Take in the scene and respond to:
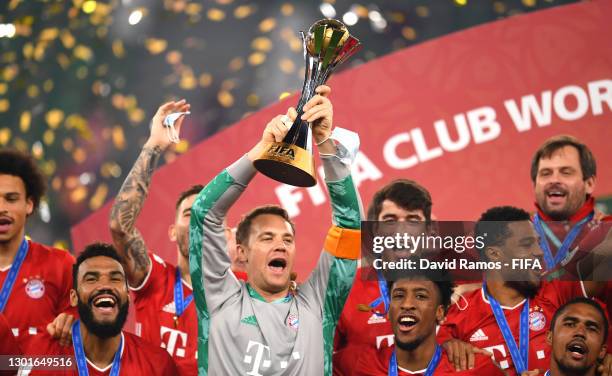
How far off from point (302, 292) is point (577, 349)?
1.01 metres

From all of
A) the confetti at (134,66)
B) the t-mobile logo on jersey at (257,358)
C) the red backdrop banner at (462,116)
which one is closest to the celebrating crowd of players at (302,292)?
the t-mobile logo on jersey at (257,358)

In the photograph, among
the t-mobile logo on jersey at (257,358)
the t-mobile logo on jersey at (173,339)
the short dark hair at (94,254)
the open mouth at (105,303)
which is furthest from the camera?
the t-mobile logo on jersey at (173,339)

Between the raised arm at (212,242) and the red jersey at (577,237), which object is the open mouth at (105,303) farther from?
the red jersey at (577,237)

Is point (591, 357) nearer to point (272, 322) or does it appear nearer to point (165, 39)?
point (272, 322)

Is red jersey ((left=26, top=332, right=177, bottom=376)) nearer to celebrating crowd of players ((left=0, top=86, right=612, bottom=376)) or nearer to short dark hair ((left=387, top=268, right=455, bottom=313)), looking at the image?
celebrating crowd of players ((left=0, top=86, right=612, bottom=376))

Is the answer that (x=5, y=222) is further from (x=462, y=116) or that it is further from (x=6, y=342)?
(x=462, y=116)

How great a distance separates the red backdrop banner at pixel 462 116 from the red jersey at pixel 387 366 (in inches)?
50.7

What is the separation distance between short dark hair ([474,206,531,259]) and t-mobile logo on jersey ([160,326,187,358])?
123cm

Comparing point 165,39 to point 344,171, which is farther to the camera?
point 165,39

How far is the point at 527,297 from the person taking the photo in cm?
356

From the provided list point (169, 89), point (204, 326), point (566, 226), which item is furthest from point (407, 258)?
point (169, 89)

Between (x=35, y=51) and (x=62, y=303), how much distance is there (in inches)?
72.7

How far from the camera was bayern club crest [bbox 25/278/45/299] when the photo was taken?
365 cm

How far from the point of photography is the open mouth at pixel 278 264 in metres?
2.97
